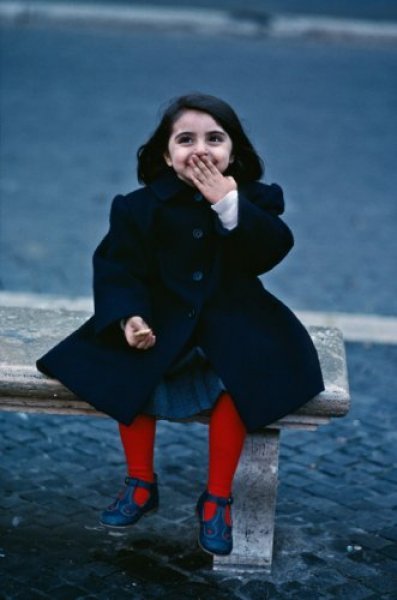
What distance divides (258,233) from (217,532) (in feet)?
2.76

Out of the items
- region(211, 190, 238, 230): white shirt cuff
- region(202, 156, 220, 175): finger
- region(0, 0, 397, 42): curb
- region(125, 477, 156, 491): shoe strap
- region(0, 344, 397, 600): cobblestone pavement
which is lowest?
region(0, 344, 397, 600): cobblestone pavement

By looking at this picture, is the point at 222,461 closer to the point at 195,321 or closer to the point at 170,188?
the point at 195,321

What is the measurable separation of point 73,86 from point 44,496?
836cm

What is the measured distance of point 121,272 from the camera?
10.6 feet

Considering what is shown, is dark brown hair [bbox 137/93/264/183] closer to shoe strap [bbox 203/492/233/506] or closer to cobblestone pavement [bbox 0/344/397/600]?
shoe strap [bbox 203/492/233/506]

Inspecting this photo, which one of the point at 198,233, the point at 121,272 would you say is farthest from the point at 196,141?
the point at 121,272

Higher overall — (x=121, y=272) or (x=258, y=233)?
(x=258, y=233)

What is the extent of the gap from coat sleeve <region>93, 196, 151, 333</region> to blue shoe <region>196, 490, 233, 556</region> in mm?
557

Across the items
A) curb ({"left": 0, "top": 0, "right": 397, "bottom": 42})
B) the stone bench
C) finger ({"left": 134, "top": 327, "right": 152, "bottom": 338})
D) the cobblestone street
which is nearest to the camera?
finger ({"left": 134, "top": 327, "right": 152, "bottom": 338})

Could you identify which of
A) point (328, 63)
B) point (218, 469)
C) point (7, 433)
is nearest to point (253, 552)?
point (218, 469)

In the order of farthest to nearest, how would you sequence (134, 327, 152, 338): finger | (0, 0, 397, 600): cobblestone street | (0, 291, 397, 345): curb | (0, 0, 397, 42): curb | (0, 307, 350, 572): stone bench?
(0, 0, 397, 42): curb
(0, 291, 397, 345): curb
(0, 0, 397, 600): cobblestone street
(0, 307, 350, 572): stone bench
(134, 327, 152, 338): finger

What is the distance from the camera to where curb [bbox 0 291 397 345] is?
219 inches

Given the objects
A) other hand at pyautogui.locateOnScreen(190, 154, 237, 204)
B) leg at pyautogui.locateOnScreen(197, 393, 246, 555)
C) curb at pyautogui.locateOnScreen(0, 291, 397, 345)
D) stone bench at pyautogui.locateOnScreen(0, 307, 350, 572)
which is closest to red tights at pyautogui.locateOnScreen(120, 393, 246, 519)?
leg at pyautogui.locateOnScreen(197, 393, 246, 555)

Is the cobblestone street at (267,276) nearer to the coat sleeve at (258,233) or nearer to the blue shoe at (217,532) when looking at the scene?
the blue shoe at (217,532)
